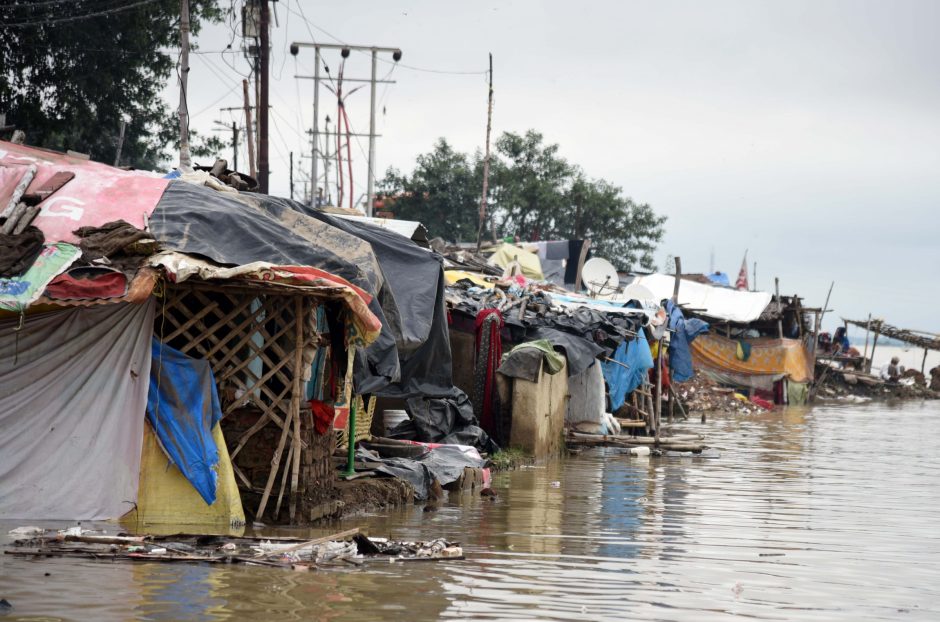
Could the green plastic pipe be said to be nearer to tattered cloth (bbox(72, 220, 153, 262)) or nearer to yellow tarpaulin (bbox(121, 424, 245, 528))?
yellow tarpaulin (bbox(121, 424, 245, 528))

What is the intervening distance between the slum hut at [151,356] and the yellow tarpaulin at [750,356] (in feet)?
96.7

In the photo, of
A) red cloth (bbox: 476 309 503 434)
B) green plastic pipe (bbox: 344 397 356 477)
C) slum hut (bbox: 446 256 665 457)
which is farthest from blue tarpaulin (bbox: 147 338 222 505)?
red cloth (bbox: 476 309 503 434)

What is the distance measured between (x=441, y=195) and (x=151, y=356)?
120ft

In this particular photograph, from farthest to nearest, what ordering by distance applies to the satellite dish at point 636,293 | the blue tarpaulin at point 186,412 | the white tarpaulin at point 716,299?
the white tarpaulin at point 716,299, the satellite dish at point 636,293, the blue tarpaulin at point 186,412

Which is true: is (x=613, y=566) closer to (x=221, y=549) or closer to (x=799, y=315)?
(x=221, y=549)

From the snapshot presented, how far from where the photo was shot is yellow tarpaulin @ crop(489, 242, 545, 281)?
32.8m

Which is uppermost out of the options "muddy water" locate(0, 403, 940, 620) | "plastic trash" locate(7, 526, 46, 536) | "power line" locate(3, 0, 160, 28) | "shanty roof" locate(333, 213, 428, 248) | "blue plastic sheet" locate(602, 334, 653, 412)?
"power line" locate(3, 0, 160, 28)

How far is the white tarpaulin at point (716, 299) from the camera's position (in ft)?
123

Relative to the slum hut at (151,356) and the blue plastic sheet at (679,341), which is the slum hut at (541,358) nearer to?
the blue plastic sheet at (679,341)

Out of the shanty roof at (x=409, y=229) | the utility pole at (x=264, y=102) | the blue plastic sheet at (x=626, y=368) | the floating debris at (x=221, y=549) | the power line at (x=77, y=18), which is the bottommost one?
the floating debris at (x=221, y=549)

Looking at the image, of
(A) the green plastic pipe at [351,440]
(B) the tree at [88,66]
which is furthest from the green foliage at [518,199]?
(A) the green plastic pipe at [351,440]

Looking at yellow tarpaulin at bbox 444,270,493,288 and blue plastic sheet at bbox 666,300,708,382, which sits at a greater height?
yellow tarpaulin at bbox 444,270,493,288

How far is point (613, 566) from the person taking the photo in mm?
8484

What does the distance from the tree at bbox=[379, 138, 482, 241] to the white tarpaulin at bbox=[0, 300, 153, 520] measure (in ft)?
119
